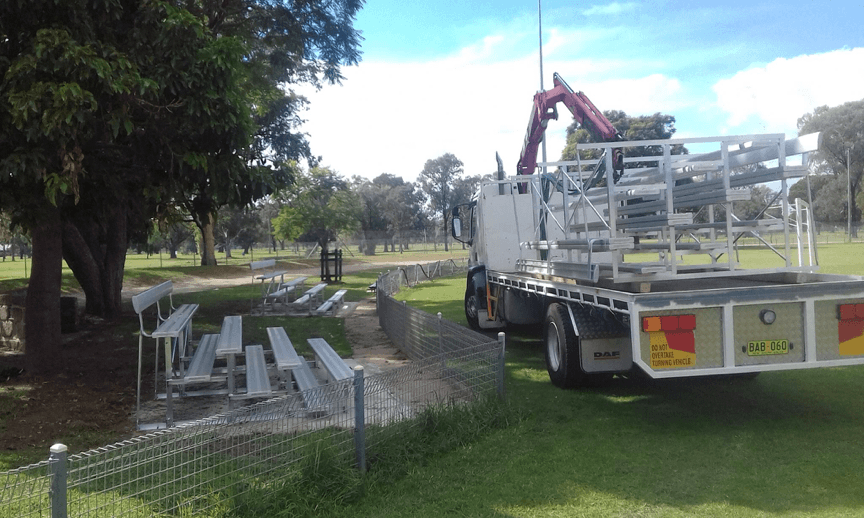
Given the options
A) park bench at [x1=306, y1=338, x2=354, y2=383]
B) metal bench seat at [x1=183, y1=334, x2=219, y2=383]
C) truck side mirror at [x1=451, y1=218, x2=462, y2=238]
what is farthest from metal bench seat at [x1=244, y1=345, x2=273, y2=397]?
truck side mirror at [x1=451, y1=218, x2=462, y2=238]

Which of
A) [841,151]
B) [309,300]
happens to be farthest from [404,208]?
[309,300]

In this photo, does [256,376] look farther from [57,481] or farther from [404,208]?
[404,208]

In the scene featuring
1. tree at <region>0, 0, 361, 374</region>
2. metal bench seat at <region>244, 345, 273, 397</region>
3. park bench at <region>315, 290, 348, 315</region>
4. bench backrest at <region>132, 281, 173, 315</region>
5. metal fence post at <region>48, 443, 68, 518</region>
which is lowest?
park bench at <region>315, 290, 348, 315</region>

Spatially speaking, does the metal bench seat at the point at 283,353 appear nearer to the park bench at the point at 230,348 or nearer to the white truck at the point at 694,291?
the park bench at the point at 230,348

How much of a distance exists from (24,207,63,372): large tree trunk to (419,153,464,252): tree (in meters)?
85.4

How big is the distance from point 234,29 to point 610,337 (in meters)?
9.82

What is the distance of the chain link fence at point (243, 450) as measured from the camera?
348cm

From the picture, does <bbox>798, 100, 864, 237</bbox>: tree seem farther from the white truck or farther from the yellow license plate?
the yellow license plate

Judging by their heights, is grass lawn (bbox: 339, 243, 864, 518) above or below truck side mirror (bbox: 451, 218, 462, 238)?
below

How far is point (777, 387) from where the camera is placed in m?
7.52

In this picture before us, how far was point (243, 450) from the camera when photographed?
4.23m

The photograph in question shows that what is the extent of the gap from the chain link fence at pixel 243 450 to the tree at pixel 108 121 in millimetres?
3733

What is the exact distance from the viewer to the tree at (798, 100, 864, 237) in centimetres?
6800

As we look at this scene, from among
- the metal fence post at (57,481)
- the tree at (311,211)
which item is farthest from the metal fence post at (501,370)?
the tree at (311,211)
